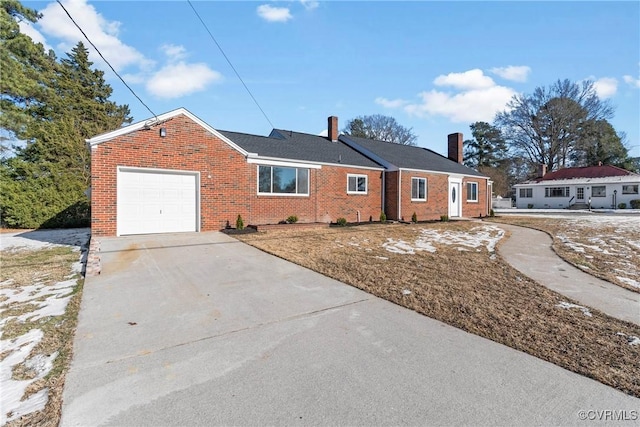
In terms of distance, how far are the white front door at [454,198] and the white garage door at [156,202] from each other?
50.9ft

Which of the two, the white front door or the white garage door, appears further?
the white front door

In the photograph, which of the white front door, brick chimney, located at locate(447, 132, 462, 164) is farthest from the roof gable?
the white front door

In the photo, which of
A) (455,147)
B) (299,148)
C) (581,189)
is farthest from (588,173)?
(299,148)

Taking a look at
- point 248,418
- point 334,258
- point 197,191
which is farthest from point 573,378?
point 197,191

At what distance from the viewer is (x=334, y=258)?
7.33 metres

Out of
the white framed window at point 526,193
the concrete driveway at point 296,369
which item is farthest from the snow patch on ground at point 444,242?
the white framed window at point 526,193

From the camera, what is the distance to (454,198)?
2036 cm

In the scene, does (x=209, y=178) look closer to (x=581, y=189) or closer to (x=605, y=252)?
(x=605, y=252)

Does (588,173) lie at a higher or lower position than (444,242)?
higher

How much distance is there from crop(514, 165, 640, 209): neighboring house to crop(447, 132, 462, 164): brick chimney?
1794 centimetres

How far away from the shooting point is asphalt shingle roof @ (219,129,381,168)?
1379 centimetres

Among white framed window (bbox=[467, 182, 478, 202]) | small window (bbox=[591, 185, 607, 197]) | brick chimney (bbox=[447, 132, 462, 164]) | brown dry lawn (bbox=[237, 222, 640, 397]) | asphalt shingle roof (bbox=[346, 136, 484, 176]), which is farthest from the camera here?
small window (bbox=[591, 185, 607, 197])
